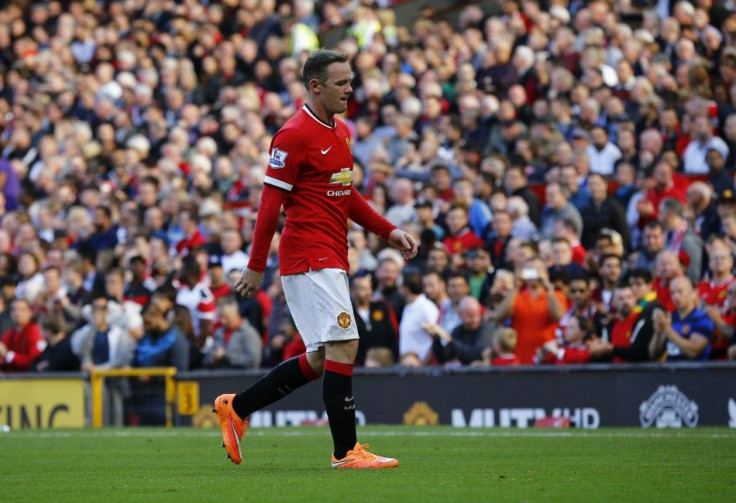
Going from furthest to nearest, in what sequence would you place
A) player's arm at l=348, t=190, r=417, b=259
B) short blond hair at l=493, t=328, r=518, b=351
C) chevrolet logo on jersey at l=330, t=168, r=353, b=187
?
1. short blond hair at l=493, t=328, r=518, b=351
2. player's arm at l=348, t=190, r=417, b=259
3. chevrolet logo on jersey at l=330, t=168, r=353, b=187

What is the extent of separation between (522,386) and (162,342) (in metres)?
5.05

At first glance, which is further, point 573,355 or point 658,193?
point 658,193

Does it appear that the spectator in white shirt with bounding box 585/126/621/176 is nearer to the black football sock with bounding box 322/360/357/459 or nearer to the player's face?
the player's face

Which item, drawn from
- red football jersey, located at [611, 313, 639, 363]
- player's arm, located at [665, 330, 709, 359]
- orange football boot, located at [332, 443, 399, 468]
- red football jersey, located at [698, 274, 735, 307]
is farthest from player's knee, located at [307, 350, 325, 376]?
red football jersey, located at [698, 274, 735, 307]

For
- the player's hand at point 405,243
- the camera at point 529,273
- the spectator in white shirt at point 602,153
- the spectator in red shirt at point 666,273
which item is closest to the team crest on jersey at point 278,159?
the player's hand at point 405,243

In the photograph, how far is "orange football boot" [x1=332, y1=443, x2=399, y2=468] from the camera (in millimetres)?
8586

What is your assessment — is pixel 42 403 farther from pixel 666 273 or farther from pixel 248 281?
pixel 248 281

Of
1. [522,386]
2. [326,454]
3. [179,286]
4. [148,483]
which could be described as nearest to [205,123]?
[179,286]

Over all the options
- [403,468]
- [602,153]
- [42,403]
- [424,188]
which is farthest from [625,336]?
[42,403]

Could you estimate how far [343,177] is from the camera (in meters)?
8.77

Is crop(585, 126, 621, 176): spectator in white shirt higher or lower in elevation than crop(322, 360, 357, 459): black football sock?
higher

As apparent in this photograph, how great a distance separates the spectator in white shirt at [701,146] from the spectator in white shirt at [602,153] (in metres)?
1.29

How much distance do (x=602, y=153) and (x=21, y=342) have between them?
7988 mm

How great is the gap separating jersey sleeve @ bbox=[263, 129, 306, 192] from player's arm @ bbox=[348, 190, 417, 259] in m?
0.55
